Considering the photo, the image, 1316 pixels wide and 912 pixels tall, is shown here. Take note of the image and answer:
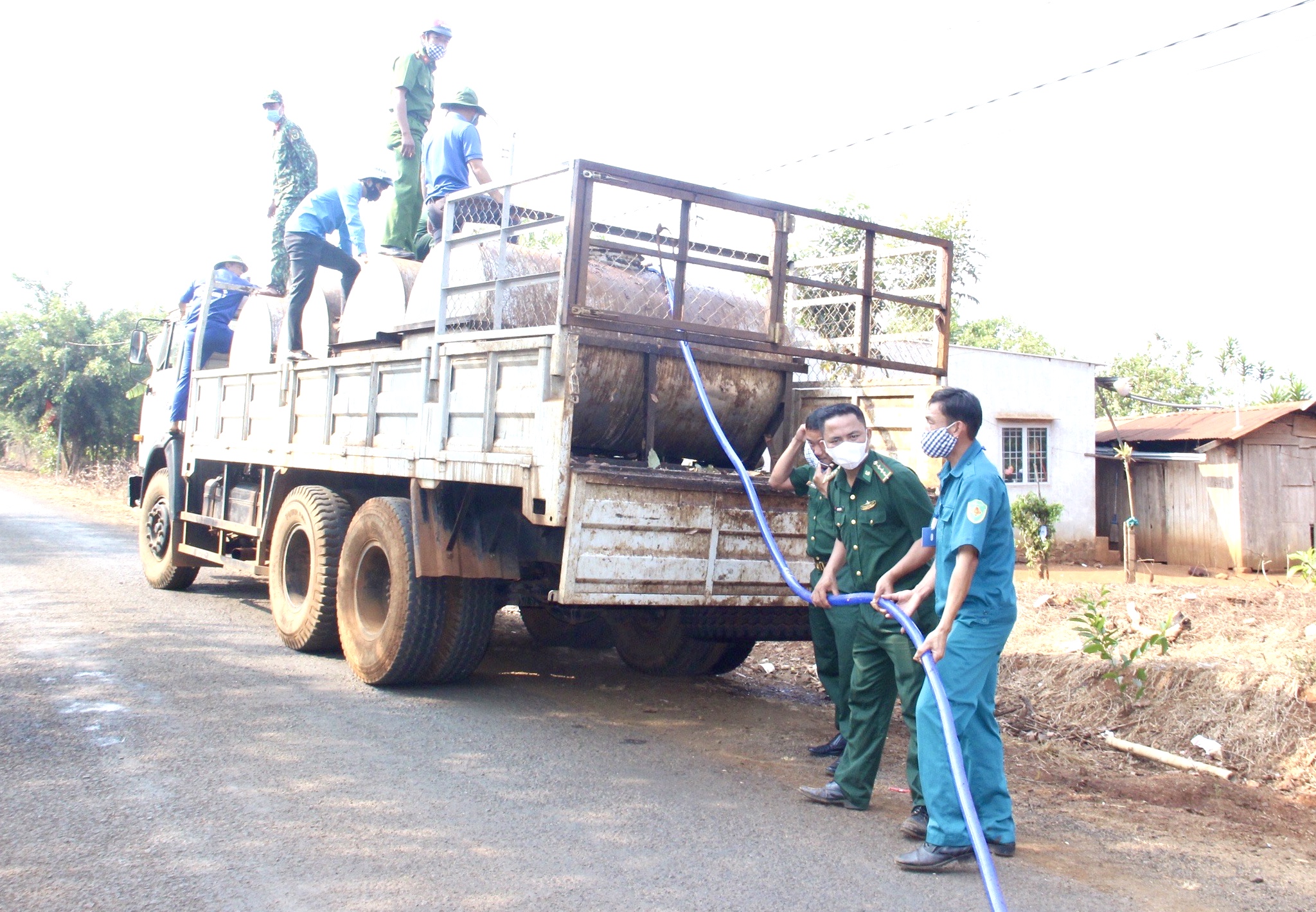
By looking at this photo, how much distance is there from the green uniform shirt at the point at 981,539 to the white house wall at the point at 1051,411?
14875mm

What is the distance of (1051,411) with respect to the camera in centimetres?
1922

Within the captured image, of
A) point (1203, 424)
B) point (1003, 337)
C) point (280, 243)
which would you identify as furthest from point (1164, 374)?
Result: point (280, 243)

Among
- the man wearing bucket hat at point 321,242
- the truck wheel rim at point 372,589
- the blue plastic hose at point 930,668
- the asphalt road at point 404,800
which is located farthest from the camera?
the man wearing bucket hat at point 321,242

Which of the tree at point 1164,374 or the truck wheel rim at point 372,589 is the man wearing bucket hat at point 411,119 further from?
the tree at point 1164,374

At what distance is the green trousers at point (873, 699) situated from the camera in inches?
166

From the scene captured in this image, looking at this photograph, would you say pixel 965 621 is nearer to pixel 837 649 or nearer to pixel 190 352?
pixel 837 649

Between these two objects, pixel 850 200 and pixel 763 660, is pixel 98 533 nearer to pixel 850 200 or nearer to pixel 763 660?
pixel 763 660

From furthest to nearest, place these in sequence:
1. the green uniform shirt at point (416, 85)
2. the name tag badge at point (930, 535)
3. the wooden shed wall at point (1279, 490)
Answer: the wooden shed wall at point (1279, 490) < the green uniform shirt at point (416, 85) < the name tag badge at point (930, 535)

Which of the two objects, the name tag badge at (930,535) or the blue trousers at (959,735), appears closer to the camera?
the blue trousers at (959,735)

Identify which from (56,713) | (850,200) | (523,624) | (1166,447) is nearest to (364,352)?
(56,713)

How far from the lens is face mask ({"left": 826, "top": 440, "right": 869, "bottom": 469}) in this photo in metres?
4.38

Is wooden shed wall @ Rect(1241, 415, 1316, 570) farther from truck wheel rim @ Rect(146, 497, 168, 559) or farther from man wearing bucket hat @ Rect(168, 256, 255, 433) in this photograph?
truck wheel rim @ Rect(146, 497, 168, 559)

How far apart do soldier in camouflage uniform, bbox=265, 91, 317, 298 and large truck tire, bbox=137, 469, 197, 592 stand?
7.90 feet

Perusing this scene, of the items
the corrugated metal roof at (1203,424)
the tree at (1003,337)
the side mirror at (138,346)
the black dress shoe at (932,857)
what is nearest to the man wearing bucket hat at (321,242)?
the side mirror at (138,346)
